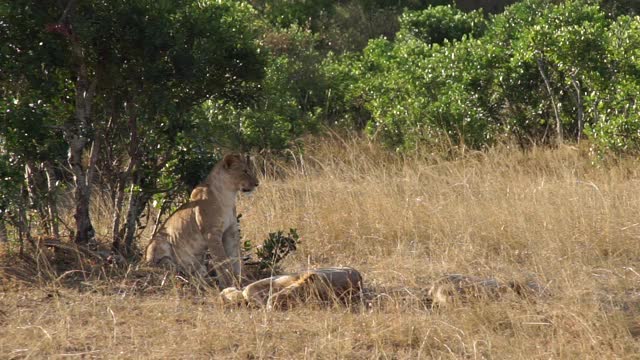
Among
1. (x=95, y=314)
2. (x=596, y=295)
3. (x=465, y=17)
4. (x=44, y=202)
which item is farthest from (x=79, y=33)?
(x=465, y=17)

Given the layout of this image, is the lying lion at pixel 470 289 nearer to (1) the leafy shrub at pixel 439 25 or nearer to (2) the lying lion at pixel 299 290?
(2) the lying lion at pixel 299 290

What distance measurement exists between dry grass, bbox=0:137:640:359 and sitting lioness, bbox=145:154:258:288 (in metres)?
0.43

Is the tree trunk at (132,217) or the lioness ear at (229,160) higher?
the lioness ear at (229,160)

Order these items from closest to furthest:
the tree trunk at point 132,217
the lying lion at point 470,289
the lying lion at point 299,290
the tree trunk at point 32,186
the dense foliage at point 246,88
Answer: the lying lion at point 470,289, the lying lion at point 299,290, the dense foliage at point 246,88, the tree trunk at point 32,186, the tree trunk at point 132,217

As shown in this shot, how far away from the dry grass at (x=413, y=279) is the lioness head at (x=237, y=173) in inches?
32.7

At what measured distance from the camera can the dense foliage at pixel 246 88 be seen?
23.5 ft

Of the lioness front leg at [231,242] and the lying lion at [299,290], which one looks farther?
the lioness front leg at [231,242]

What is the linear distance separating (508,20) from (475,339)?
9234mm

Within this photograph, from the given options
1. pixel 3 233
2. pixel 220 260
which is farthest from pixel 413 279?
pixel 3 233

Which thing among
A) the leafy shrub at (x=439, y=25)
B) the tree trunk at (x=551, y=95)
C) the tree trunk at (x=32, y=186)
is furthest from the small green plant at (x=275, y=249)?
the leafy shrub at (x=439, y=25)

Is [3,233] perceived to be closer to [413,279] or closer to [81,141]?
[81,141]

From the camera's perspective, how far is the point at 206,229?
7582mm

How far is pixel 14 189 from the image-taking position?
269 inches

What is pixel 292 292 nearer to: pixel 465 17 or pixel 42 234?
pixel 42 234
